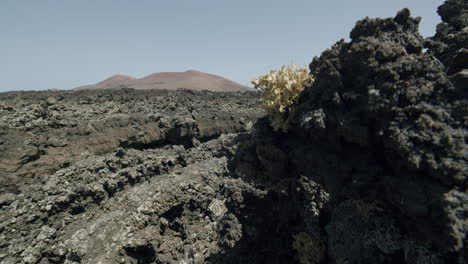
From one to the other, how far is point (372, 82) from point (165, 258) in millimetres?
4273

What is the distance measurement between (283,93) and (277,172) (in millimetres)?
1270

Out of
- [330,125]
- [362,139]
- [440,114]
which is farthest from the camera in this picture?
[330,125]

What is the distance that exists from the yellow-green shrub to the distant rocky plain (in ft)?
0.58

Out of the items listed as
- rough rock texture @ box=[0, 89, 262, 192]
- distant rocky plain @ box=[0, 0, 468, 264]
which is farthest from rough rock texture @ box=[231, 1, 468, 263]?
rough rock texture @ box=[0, 89, 262, 192]

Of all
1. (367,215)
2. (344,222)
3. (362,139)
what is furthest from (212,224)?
(362,139)

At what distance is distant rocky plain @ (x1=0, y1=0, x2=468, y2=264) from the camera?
2.43 m

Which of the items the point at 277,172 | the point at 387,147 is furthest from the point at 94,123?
the point at 387,147

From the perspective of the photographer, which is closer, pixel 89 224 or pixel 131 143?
pixel 89 224

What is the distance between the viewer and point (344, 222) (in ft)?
11.0

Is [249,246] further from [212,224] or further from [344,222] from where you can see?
[344,222]

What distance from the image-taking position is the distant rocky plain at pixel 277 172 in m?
2.43

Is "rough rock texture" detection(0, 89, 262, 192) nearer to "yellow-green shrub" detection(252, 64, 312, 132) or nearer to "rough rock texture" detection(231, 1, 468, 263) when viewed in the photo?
"yellow-green shrub" detection(252, 64, 312, 132)

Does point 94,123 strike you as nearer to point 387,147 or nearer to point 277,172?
point 277,172

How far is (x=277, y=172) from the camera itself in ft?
13.2
